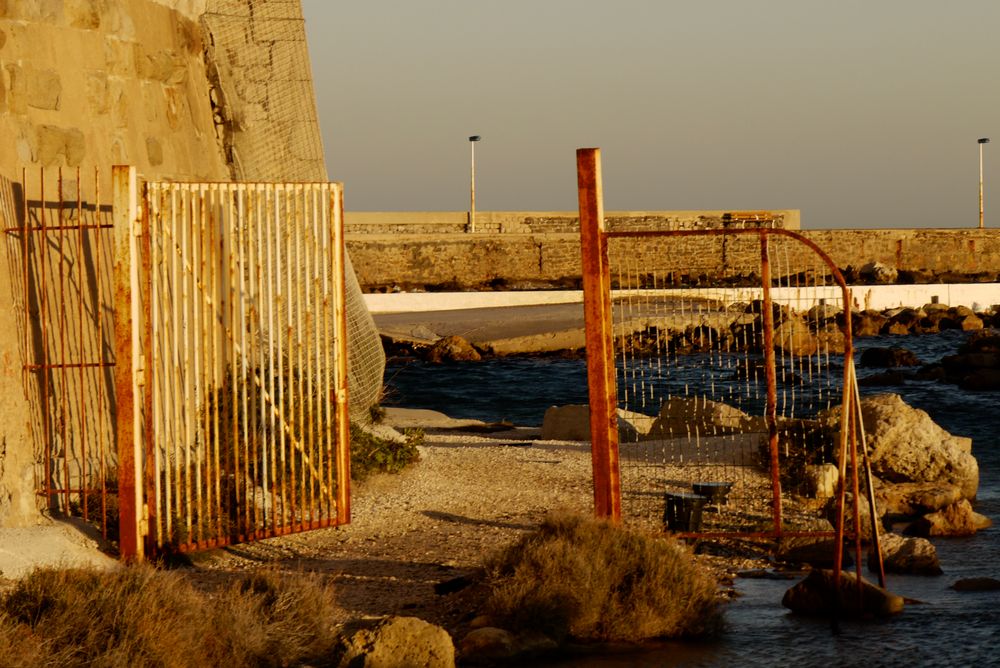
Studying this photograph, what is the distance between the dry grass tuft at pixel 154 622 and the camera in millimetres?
6484

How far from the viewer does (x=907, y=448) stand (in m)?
13.8

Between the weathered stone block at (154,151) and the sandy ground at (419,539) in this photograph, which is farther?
the weathered stone block at (154,151)

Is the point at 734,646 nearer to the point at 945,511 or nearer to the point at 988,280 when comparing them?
the point at 945,511

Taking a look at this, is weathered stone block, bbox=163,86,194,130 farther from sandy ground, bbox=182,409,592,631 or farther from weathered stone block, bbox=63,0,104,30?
sandy ground, bbox=182,409,592,631

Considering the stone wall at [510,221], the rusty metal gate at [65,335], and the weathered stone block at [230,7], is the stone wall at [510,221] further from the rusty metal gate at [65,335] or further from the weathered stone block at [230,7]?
the rusty metal gate at [65,335]

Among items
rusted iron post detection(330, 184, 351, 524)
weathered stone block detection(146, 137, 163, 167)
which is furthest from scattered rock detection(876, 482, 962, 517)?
weathered stone block detection(146, 137, 163, 167)

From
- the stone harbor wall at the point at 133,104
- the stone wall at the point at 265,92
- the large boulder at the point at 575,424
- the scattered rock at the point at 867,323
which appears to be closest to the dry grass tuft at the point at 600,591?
the stone harbor wall at the point at 133,104

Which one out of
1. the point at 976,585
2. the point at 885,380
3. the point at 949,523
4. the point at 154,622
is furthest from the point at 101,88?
the point at 885,380

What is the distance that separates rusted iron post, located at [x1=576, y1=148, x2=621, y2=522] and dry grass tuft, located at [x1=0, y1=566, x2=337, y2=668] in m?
2.61

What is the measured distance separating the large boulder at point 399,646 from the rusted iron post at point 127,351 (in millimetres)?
2426

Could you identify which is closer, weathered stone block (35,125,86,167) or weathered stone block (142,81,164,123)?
weathered stone block (35,125,86,167)

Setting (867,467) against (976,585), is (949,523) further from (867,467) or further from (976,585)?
(867,467)

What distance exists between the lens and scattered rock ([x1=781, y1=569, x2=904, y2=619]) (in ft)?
29.1

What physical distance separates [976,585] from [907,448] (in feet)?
12.8
